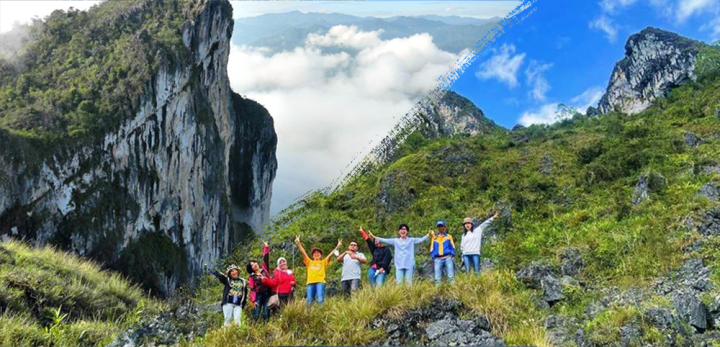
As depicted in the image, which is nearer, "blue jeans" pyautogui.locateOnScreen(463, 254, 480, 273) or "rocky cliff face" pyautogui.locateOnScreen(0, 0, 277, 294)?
"blue jeans" pyautogui.locateOnScreen(463, 254, 480, 273)

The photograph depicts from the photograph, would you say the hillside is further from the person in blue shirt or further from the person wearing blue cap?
the person in blue shirt

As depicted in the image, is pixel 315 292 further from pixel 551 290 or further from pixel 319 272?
pixel 551 290

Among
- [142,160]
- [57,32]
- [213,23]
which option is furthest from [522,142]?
[57,32]

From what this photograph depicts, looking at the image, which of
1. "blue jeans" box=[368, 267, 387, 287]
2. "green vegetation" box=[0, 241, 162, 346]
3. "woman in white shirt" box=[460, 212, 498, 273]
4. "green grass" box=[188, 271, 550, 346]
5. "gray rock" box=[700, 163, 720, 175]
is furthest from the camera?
"gray rock" box=[700, 163, 720, 175]

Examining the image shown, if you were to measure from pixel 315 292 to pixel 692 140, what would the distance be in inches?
1134

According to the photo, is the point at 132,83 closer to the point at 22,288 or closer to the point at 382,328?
the point at 22,288

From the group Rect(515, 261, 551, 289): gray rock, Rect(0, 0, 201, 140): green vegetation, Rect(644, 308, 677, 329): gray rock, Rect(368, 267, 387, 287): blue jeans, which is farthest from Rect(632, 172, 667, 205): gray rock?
Rect(0, 0, 201, 140): green vegetation

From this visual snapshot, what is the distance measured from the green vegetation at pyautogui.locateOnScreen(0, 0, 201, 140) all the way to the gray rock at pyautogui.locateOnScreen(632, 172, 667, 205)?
5777 centimetres

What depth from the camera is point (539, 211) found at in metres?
27.0

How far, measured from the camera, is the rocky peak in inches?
2532

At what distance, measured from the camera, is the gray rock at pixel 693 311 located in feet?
25.7

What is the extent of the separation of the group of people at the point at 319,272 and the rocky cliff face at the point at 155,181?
51.9 m

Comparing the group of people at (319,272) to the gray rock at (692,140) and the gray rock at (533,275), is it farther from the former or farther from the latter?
the gray rock at (692,140)

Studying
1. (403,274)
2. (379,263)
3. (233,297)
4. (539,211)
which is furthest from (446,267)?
(539,211)
